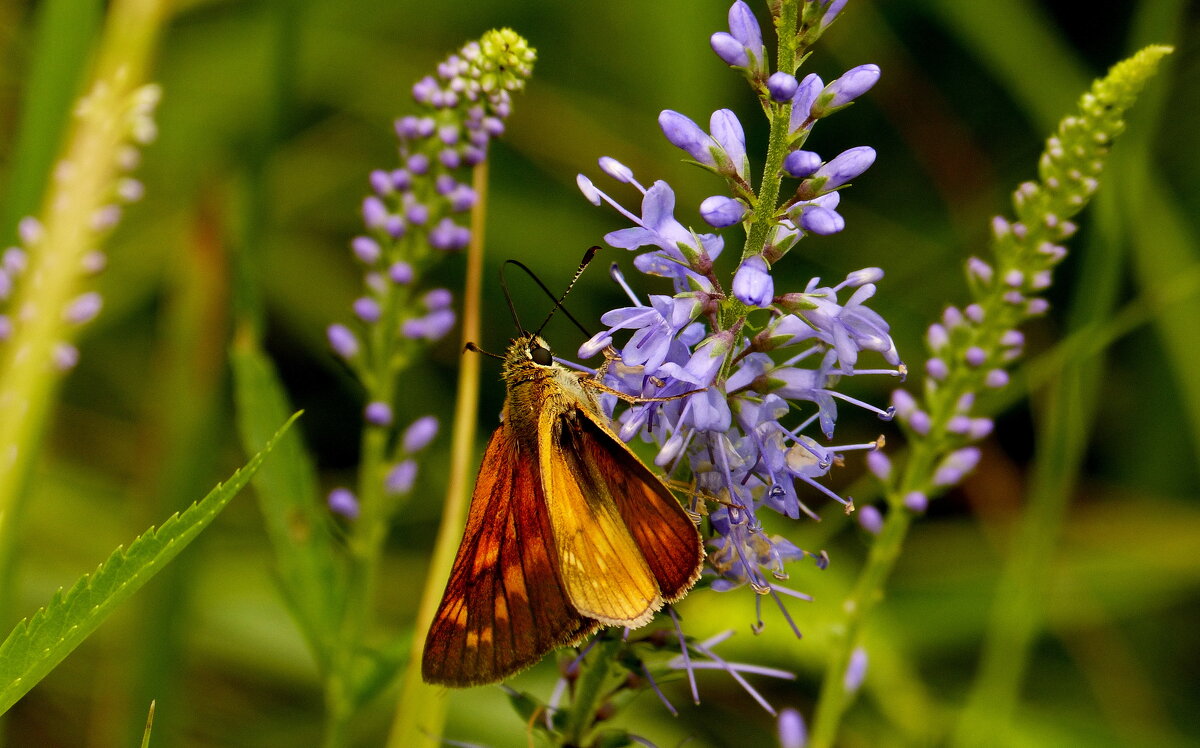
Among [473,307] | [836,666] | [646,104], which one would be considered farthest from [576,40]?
[836,666]

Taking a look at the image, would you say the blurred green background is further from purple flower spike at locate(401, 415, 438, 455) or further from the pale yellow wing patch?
the pale yellow wing patch

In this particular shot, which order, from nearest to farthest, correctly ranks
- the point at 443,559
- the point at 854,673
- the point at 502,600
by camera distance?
the point at 502,600, the point at 854,673, the point at 443,559

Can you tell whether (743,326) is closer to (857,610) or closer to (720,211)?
(720,211)

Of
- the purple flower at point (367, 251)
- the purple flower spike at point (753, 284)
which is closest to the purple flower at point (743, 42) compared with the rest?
the purple flower spike at point (753, 284)

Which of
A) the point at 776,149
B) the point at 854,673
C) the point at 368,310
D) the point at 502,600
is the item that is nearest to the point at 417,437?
the point at 368,310

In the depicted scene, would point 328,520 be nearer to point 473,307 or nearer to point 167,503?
point 167,503

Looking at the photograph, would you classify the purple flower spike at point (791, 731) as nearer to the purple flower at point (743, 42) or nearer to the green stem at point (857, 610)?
the green stem at point (857, 610)
